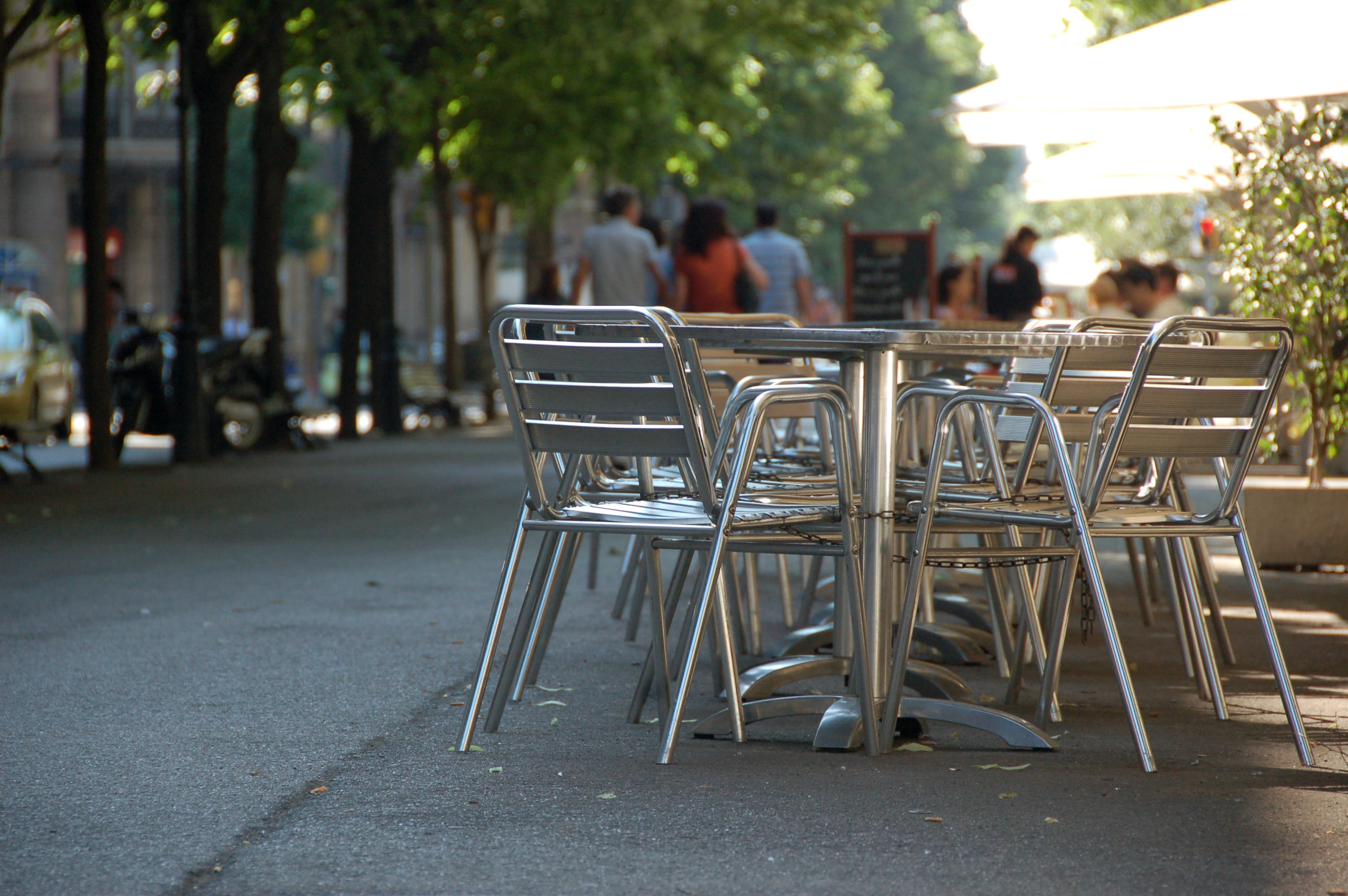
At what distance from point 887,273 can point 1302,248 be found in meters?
10.8

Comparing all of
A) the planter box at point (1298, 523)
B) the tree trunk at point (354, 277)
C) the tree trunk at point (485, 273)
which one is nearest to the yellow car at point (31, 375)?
the tree trunk at point (354, 277)

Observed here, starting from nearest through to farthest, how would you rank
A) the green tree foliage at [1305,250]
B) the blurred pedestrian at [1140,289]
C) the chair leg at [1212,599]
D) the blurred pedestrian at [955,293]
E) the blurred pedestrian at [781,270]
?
the chair leg at [1212,599] → the green tree foliage at [1305,250] → the blurred pedestrian at [1140,289] → the blurred pedestrian at [781,270] → the blurred pedestrian at [955,293]

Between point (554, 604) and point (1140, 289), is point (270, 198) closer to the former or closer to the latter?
point (1140, 289)

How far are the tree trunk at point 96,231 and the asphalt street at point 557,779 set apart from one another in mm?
7685

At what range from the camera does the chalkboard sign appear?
60.0ft

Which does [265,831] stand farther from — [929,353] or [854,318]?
[854,318]

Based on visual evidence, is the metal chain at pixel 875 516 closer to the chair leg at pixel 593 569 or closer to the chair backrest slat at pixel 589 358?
the chair backrest slat at pixel 589 358

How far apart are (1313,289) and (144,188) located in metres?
36.4

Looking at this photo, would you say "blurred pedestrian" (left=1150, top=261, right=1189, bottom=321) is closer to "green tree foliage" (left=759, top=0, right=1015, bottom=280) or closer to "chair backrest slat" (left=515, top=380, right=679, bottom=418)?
"chair backrest slat" (left=515, top=380, right=679, bottom=418)

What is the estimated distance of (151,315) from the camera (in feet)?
55.7

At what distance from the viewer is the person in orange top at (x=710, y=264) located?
12055mm

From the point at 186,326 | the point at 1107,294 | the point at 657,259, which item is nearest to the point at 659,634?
the point at 657,259

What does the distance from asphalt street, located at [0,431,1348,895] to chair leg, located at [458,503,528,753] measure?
3.1 inches

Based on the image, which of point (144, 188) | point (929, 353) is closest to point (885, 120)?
point (144, 188)
